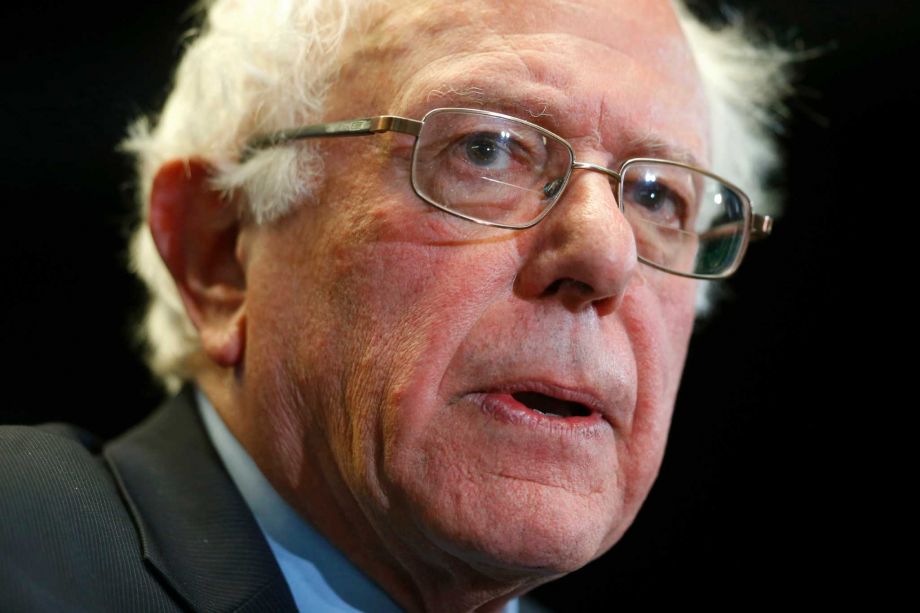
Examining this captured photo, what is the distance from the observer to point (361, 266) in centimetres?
158

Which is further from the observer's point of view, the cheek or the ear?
the ear

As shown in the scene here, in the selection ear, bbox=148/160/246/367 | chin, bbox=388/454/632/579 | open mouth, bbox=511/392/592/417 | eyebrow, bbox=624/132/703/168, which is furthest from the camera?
ear, bbox=148/160/246/367

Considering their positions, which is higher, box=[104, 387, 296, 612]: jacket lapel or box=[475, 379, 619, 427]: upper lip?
box=[475, 379, 619, 427]: upper lip

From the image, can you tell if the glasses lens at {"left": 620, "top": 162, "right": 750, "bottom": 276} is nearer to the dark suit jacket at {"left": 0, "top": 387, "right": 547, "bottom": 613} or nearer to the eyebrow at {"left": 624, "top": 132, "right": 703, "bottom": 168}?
the eyebrow at {"left": 624, "top": 132, "right": 703, "bottom": 168}

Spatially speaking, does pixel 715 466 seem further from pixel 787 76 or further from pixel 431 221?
pixel 431 221

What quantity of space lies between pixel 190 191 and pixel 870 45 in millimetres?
1983

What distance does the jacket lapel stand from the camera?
4.92 ft

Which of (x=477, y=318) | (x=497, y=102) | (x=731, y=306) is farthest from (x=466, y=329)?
(x=731, y=306)

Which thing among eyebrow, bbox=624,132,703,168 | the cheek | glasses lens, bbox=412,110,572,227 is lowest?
the cheek

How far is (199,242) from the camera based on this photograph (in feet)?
6.15

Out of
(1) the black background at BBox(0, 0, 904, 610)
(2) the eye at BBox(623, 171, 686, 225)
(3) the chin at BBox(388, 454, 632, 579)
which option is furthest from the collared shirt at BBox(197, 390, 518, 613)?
(1) the black background at BBox(0, 0, 904, 610)

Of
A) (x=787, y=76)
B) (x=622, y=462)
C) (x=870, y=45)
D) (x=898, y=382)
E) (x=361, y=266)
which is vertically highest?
(x=870, y=45)

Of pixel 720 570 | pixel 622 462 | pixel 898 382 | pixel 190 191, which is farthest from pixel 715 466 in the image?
pixel 190 191

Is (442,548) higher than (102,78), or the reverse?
(102,78)
